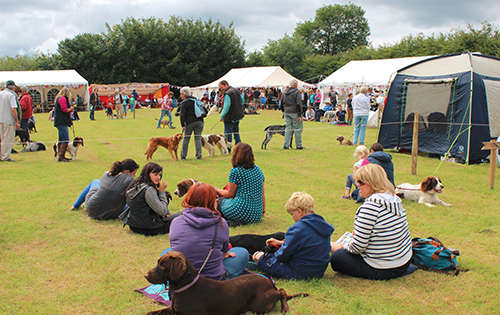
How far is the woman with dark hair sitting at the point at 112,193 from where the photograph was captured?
16.2 ft

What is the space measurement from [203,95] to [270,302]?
32059mm

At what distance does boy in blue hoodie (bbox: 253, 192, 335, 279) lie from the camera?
10.7ft

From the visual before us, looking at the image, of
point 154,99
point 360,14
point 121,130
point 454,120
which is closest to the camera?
point 454,120

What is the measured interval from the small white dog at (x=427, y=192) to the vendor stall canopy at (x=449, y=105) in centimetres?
339

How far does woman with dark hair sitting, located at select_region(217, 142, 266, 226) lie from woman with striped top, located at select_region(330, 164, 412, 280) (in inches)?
61.8

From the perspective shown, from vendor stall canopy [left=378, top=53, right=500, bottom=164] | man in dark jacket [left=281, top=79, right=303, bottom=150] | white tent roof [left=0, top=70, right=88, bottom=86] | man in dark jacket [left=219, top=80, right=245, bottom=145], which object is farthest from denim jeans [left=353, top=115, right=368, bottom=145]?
white tent roof [left=0, top=70, right=88, bottom=86]

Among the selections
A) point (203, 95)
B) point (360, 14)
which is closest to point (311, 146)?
point (203, 95)

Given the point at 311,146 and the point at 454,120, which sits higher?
the point at 454,120

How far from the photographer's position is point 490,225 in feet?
16.5

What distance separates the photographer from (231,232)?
4.66 m

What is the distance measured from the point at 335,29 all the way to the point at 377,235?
235ft

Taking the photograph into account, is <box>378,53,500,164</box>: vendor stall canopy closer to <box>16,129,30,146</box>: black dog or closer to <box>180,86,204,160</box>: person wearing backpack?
<box>180,86,204,160</box>: person wearing backpack

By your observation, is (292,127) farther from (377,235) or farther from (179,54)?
(179,54)

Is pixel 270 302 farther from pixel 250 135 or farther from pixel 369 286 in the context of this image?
pixel 250 135
